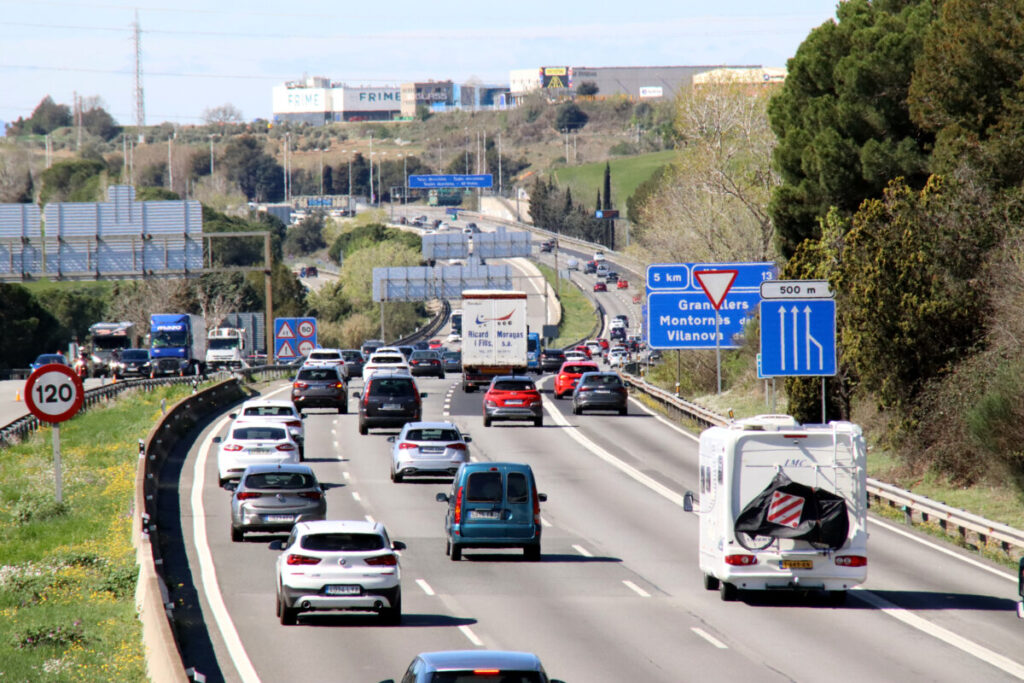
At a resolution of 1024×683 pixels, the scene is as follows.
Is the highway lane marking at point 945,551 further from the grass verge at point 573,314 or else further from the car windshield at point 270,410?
the grass verge at point 573,314

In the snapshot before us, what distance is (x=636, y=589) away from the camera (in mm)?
22516

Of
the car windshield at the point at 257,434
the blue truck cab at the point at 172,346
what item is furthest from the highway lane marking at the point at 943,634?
the blue truck cab at the point at 172,346

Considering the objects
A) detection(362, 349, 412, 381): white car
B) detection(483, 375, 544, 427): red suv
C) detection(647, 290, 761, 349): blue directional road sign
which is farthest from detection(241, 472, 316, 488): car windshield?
detection(362, 349, 412, 381): white car

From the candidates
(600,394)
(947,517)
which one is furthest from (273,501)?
(600,394)

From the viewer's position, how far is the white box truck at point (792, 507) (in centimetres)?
2002

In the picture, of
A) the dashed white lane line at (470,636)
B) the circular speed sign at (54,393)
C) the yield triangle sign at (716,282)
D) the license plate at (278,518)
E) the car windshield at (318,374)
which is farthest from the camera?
the car windshield at (318,374)

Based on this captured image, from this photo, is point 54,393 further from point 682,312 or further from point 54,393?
point 682,312

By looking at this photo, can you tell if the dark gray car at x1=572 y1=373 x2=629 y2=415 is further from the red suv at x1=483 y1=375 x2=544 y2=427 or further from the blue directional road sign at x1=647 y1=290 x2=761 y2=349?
the blue directional road sign at x1=647 y1=290 x2=761 y2=349

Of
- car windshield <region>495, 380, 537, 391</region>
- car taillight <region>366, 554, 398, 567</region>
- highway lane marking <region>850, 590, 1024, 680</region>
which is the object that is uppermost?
car taillight <region>366, 554, 398, 567</region>

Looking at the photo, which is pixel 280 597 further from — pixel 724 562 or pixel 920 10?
pixel 920 10

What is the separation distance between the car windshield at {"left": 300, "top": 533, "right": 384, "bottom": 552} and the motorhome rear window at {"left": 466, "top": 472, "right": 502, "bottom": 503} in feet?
17.9

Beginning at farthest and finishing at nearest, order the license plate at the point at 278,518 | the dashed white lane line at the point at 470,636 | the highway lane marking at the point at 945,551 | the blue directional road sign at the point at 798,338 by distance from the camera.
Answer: the blue directional road sign at the point at 798,338, the license plate at the point at 278,518, the highway lane marking at the point at 945,551, the dashed white lane line at the point at 470,636

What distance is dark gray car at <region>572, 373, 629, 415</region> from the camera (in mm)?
53125

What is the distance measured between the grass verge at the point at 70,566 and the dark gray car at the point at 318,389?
735cm
